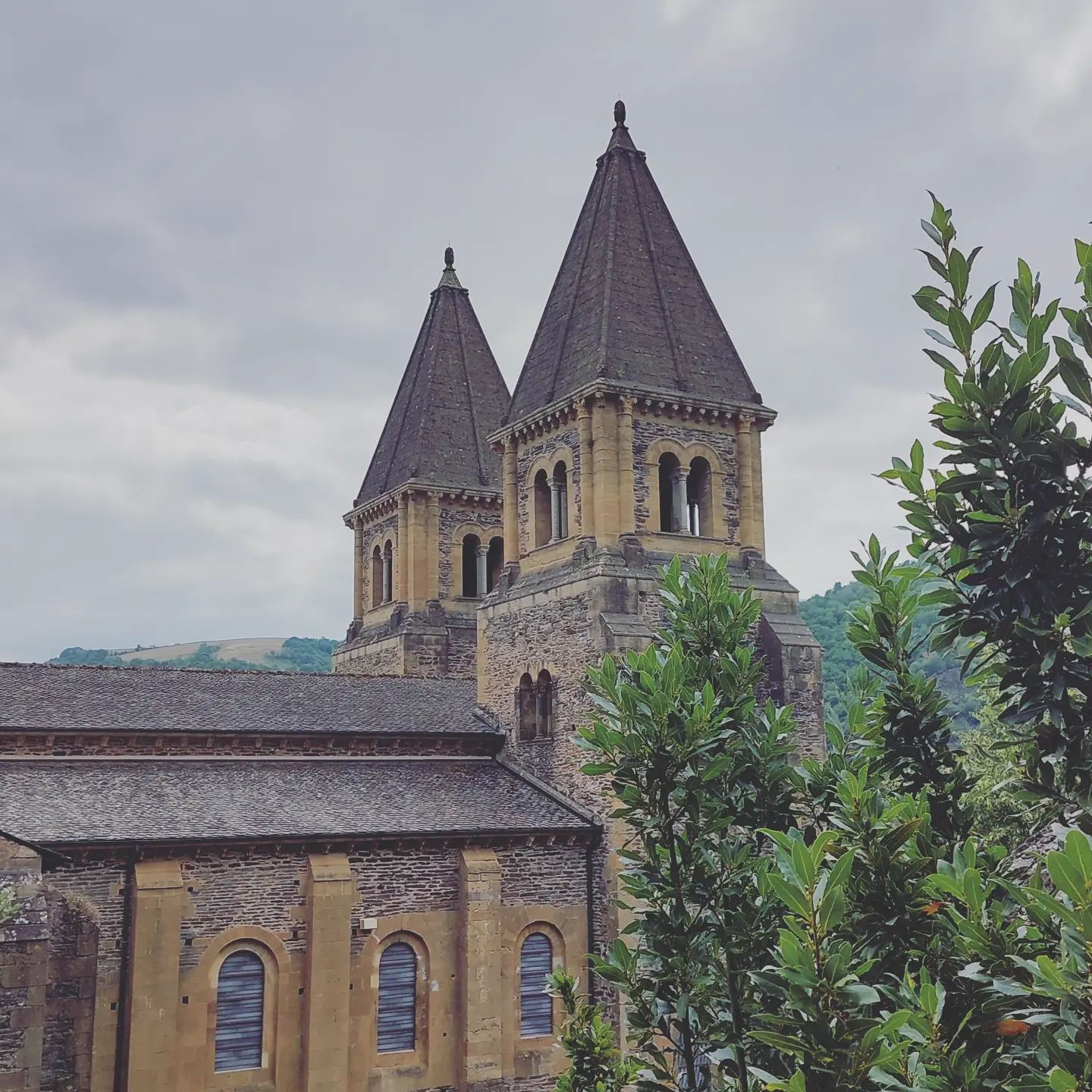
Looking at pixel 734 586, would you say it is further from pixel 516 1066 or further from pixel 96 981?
pixel 96 981

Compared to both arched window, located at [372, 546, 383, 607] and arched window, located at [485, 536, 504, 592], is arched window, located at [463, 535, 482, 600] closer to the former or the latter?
arched window, located at [485, 536, 504, 592]

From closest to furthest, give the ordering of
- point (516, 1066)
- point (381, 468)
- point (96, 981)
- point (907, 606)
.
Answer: point (907, 606) < point (96, 981) < point (516, 1066) < point (381, 468)

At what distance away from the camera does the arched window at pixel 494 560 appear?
1383 inches

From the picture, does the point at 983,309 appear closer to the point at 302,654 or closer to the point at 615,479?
the point at 615,479

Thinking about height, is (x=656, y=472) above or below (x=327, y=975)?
above

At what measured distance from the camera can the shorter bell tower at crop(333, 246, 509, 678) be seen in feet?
111

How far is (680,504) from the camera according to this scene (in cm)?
2475

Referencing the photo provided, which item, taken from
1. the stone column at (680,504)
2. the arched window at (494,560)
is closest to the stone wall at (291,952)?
the stone column at (680,504)

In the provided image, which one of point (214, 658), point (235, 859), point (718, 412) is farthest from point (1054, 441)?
point (214, 658)

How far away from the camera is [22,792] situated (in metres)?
19.3

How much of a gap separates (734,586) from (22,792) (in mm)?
14427

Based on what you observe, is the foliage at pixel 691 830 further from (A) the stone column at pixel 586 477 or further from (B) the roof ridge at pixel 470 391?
(B) the roof ridge at pixel 470 391

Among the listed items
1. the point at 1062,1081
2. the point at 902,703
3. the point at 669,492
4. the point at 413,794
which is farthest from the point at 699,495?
the point at 1062,1081

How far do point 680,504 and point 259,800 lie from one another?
10.8 m
